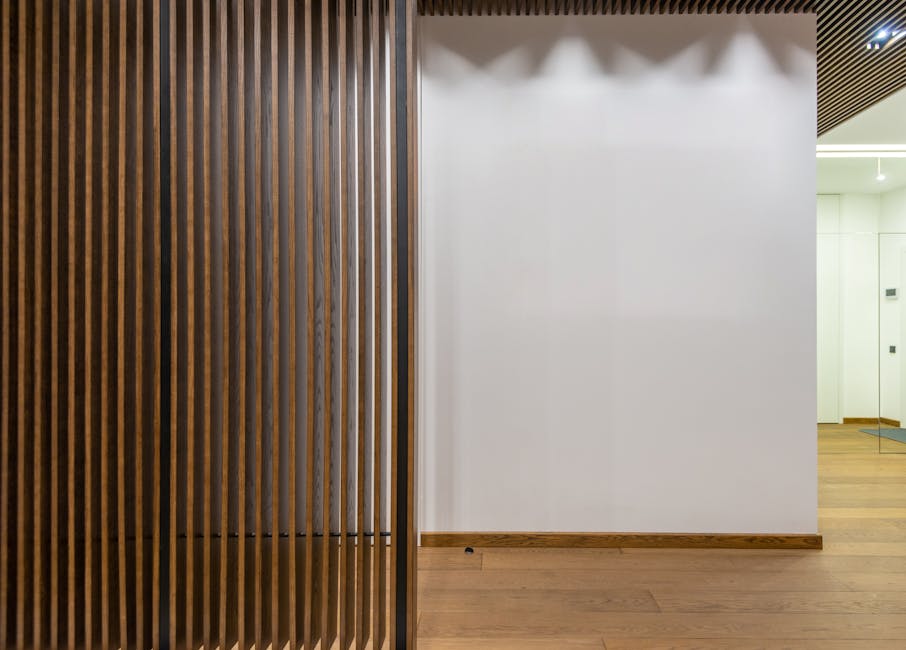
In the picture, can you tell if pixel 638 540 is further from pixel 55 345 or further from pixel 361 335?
Result: pixel 55 345

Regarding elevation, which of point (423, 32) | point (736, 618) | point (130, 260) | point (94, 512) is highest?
point (423, 32)

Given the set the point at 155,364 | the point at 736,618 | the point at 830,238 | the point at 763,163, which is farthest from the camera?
the point at 830,238

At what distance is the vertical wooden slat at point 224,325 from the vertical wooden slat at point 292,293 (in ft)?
0.63

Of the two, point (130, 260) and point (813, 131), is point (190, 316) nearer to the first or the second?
point (130, 260)

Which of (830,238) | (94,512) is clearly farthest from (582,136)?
(830,238)

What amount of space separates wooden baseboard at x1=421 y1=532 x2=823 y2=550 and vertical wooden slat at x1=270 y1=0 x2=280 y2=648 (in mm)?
1218

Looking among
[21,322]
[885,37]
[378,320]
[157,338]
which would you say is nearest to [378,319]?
[378,320]

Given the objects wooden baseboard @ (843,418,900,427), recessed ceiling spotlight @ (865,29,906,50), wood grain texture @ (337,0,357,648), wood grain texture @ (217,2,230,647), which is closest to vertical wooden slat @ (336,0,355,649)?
wood grain texture @ (337,0,357,648)

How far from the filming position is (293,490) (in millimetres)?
1647

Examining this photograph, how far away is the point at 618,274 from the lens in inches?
105

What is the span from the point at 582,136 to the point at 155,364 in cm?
223

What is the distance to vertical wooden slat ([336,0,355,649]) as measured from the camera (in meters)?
1.64

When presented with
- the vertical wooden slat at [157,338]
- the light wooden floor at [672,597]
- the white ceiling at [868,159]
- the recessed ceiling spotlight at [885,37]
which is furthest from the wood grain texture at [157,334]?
the white ceiling at [868,159]

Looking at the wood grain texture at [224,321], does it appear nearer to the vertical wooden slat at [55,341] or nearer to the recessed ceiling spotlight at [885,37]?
the vertical wooden slat at [55,341]
